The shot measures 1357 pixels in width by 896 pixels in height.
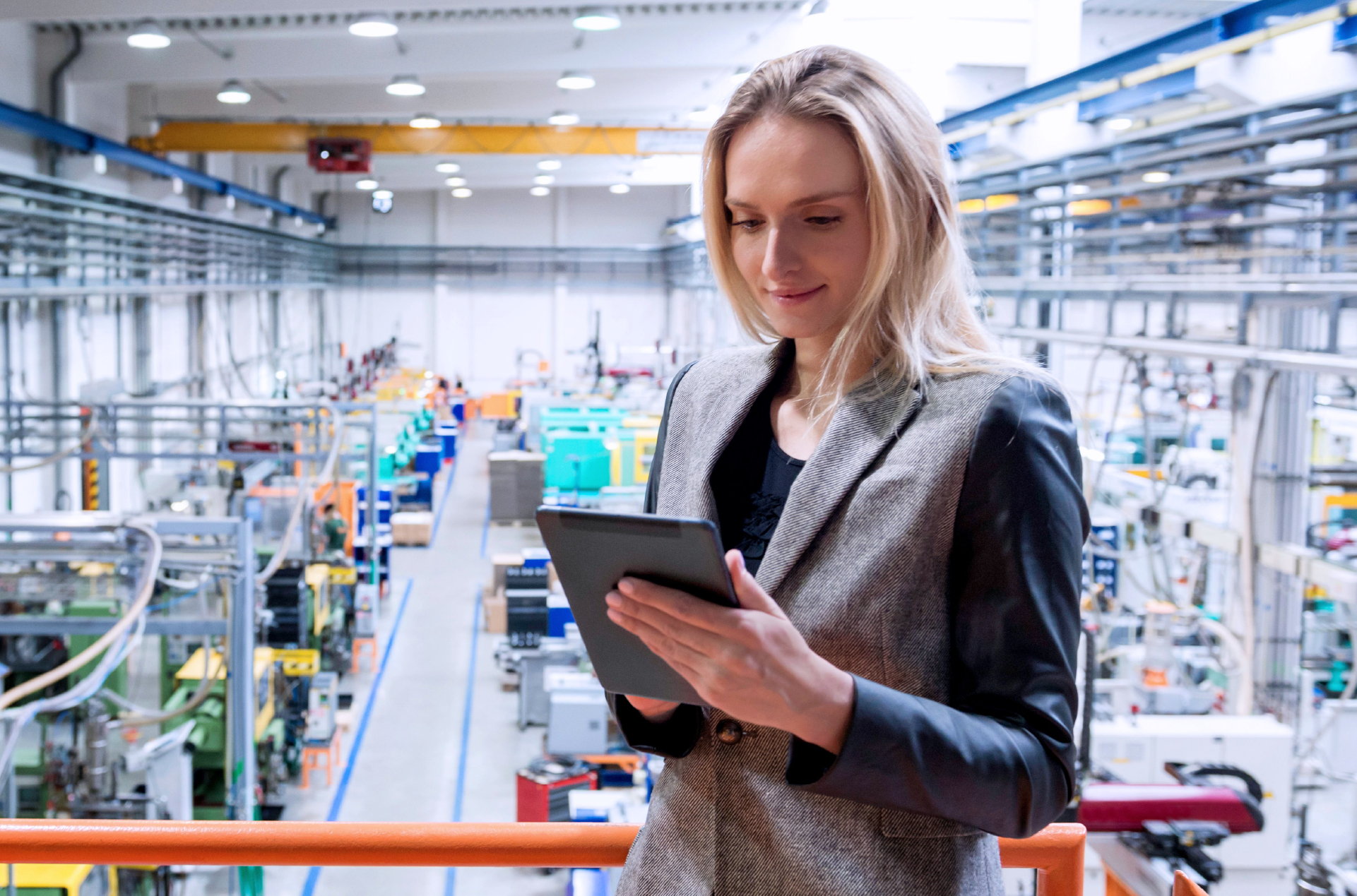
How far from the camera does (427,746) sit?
841 centimetres

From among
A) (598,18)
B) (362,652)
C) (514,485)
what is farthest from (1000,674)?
(514,485)

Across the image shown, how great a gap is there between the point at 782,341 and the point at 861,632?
0.33 meters

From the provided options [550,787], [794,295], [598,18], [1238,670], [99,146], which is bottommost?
[550,787]

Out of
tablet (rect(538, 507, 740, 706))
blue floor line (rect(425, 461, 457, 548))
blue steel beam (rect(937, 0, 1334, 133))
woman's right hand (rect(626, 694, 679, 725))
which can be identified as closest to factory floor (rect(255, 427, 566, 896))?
blue floor line (rect(425, 461, 457, 548))

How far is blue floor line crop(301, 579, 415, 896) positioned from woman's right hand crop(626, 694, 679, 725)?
6271mm

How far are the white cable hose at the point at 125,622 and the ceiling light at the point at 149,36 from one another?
14.4ft

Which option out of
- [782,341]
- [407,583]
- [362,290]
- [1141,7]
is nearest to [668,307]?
[362,290]

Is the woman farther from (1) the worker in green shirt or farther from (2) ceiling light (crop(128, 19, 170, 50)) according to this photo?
(1) the worker in green shirt

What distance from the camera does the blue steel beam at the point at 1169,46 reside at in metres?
4.20

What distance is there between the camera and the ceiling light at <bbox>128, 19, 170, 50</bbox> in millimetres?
7711

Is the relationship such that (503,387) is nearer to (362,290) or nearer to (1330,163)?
(362,290)

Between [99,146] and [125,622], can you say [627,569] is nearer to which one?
[125,622]

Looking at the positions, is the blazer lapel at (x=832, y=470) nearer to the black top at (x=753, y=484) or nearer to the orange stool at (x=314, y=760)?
the black top at (x=753, y=484)

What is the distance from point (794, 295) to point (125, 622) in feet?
13.5
